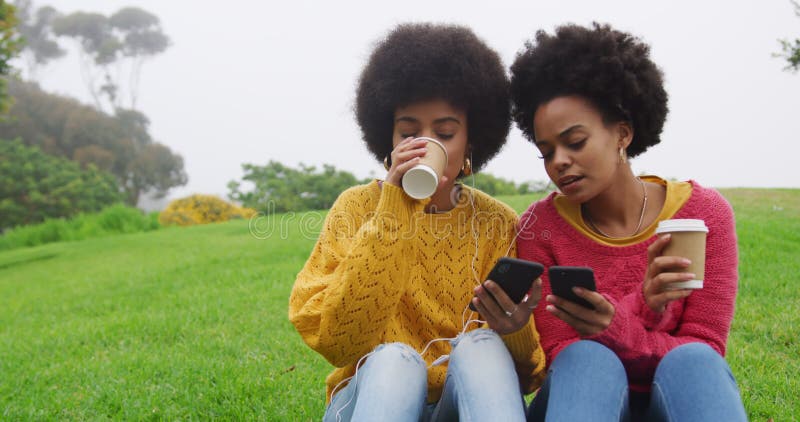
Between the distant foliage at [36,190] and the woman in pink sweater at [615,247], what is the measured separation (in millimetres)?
21072

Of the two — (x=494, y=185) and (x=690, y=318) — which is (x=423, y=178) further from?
(x=494, y=185)

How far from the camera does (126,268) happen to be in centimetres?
972

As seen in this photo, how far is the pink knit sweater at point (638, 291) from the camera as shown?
2.01m

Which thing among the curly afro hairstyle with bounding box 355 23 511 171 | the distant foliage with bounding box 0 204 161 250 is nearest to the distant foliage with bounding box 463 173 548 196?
the distant foliage with bounding box 0 204 161 250

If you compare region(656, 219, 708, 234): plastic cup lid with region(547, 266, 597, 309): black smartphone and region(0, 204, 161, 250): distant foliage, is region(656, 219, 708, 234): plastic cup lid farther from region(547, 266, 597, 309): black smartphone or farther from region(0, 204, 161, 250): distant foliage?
region(0, 204, 161, 250): distant foliage

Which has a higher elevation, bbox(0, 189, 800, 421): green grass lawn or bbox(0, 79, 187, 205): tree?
bbox(0, 79, 187, 205): tree

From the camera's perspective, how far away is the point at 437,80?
255 centimetres

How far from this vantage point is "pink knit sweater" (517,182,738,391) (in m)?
2.01

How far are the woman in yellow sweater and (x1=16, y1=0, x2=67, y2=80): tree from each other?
4837 cm

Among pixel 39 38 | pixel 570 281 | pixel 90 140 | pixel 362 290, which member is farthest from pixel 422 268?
pixel 39 38

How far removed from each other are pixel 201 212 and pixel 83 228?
3.32 meters

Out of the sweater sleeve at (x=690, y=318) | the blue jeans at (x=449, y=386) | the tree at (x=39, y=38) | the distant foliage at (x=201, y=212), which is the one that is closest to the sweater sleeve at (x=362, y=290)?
the blue jeans at (x=449, y=386)

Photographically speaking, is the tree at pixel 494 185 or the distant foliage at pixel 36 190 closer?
the tree at pixel 494 185

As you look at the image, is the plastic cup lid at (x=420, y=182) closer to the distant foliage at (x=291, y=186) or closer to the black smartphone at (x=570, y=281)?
the black smartphone at (x=570, y=281)
